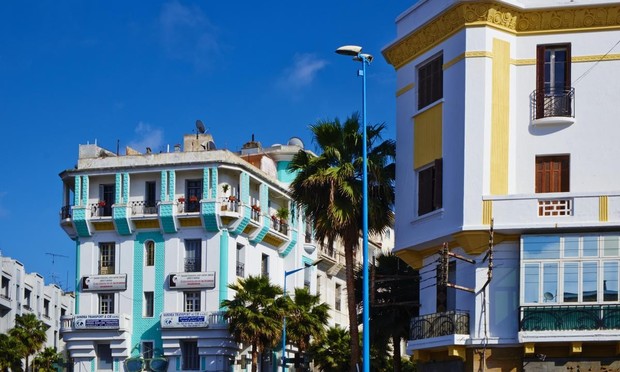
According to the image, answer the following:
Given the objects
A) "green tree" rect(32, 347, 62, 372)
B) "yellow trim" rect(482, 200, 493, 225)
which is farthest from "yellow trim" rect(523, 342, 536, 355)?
"green tree" rect(32, 347, 62, 372)

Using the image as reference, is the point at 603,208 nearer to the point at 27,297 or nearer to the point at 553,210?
the point at 553,210

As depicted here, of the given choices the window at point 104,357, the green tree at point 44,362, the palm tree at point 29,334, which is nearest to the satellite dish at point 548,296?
the window at point 104,357

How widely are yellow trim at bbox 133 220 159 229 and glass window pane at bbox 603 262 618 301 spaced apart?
146 feet

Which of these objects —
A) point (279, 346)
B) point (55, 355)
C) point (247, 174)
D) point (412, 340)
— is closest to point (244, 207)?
point (247, 174)

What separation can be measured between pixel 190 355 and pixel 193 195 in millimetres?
9547

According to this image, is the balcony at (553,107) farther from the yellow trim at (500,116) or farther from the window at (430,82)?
the window at (430,82)

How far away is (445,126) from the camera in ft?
114

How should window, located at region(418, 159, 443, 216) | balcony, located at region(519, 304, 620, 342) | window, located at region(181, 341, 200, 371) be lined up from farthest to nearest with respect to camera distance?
window, located at region(181, 341, 200, 371) → window, located at region(418, 159, 443, 216) → balcony, located at region(519, 304, 620, 342)

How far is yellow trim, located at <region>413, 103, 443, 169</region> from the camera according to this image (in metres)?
35.1

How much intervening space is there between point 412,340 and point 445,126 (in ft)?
20.6

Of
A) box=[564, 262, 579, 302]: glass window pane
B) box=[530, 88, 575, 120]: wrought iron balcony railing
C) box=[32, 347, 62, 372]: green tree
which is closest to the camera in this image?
box=[564, 262, 579, 302]: glass window pane

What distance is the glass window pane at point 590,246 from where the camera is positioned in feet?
106

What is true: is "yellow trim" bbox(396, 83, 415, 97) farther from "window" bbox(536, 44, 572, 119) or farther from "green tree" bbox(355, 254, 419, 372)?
"green tree" bbox(355, 254, 419, 372)

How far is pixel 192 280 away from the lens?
71312 mm
